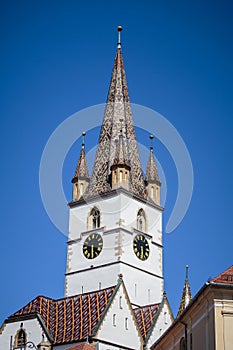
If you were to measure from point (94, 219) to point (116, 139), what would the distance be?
26.2ft

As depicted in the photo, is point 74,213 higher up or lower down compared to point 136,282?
higher up

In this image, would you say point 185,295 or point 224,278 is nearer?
point 224,278

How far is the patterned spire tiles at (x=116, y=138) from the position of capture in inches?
3211

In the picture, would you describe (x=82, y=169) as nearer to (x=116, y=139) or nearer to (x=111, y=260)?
(x=116, y=139)

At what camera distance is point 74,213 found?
81500 millimetres

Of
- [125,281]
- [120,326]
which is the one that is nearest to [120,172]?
[125,281]

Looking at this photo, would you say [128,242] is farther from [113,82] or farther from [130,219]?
[113,82]

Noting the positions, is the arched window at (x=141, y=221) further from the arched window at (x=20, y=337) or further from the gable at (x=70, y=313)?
the arched window at (x=20, y=337)

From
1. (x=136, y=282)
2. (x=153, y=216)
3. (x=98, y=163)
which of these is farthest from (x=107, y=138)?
(x=136, y=282)

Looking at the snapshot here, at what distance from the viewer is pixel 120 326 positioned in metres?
66.8

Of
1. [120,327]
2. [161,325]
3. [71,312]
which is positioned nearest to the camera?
[120,327]

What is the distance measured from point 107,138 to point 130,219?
29.5ft

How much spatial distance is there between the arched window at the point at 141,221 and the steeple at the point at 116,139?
160cm

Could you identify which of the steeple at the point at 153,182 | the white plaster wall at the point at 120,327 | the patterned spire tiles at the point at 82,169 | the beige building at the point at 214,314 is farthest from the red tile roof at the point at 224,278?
the patterned spire tiles at the point at 82,169
